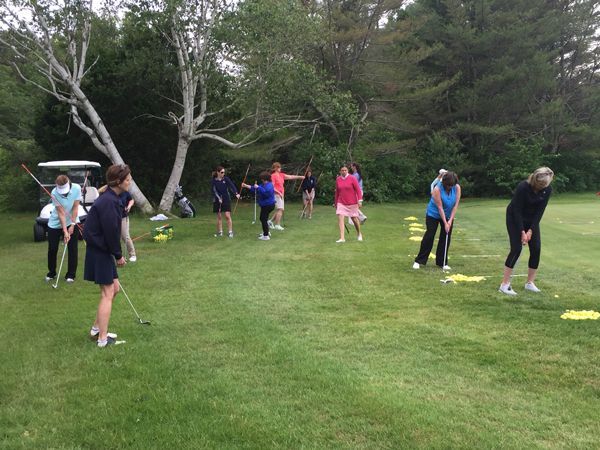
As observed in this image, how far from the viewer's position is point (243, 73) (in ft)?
69.9

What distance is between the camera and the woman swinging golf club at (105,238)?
527 centimetres

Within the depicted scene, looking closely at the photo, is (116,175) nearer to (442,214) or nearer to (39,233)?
(442,214)

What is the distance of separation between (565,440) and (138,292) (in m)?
6.13

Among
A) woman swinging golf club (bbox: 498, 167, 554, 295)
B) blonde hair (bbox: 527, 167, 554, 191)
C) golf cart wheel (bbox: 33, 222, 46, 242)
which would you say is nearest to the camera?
blonde hair (bbox: 527, 167, 554, 191)

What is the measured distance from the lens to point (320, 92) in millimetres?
23281

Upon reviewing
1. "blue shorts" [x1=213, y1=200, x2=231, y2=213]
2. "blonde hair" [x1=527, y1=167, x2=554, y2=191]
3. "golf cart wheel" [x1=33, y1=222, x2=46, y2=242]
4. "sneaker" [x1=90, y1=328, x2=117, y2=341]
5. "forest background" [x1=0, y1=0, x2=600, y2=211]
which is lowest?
"golf cart wheel" [x1=33, y1=222, x2=46, y2=242]

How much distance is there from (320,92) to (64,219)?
54.1 ft

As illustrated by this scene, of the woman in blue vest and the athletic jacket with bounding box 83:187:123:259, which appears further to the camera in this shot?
the woman in blue vest

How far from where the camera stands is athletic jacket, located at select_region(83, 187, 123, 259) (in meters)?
5.26

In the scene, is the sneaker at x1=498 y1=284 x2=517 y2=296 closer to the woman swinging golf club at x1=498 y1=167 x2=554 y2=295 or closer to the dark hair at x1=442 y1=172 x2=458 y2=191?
the woman swinging golf club at x1=498 y1=167 x2=554 y2=295

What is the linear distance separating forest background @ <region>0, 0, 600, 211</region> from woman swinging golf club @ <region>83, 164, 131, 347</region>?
49.8 ft

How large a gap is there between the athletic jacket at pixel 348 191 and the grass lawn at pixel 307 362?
2.99 meters

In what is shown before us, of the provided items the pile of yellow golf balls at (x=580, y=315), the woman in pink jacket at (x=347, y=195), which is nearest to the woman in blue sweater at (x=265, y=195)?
the woman in pink jacket at (x=347, y=195)

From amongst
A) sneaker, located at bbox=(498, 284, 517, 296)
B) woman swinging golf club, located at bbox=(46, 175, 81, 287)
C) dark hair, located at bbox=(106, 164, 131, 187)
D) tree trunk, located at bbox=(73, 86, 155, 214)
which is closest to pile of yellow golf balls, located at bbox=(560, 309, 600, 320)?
sneaker, located at bbox=(498, 284, 517, 296)
